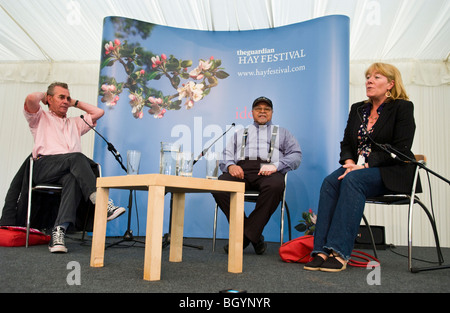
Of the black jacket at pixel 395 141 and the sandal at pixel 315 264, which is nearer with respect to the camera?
the sandal at pixel 315 264

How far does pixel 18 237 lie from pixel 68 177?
0.55 metres

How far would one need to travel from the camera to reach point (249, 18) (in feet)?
13.8

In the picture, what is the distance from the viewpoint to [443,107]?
197 inches

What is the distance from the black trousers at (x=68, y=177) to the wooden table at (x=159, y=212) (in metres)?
0.56

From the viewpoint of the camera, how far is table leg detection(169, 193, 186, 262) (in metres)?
2.14

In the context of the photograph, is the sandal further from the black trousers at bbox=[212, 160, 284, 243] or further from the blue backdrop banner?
the blue backdrop banner

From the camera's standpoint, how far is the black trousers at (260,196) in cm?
254

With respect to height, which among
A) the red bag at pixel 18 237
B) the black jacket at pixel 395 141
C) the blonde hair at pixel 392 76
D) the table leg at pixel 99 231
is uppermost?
the blonde hair at pixel 392 76

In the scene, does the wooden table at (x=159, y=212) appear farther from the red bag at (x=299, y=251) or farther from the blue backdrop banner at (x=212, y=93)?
the blue backdrop banner at (x=212, y=93)

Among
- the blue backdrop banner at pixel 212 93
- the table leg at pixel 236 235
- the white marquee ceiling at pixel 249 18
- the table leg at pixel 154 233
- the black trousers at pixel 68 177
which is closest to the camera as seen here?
the table leg at pixel 154 233

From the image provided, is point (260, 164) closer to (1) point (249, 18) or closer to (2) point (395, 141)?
(2) point (395, 141)

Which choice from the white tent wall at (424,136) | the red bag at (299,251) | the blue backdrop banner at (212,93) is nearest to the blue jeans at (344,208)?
the red bag at (299,251)
